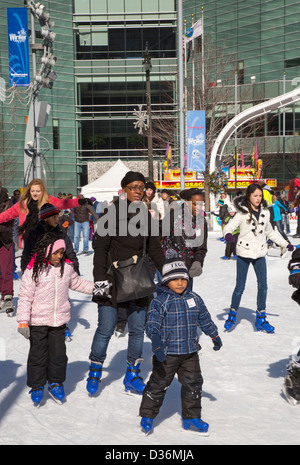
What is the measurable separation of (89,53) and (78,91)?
3.43m

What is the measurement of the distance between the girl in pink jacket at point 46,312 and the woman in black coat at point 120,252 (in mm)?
266

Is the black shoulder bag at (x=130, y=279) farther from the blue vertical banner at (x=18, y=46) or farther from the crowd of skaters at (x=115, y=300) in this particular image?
the blue vertical banner at (x=18, y=46)

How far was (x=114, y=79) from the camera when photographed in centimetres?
4884

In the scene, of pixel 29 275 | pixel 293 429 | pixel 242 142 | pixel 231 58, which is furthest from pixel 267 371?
pixel 231 58

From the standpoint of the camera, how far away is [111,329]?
439 cm

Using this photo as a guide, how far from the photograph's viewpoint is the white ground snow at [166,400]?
11.8 ft

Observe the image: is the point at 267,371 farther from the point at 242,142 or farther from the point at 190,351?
the point at 242,142

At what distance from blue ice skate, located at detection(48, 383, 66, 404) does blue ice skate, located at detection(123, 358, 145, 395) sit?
54 cm

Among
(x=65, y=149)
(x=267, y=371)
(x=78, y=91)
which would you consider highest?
(x=78, y=91)

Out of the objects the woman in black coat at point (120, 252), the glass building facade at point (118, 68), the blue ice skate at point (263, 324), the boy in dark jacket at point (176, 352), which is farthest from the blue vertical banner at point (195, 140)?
the glass building facade at point (118, 68)

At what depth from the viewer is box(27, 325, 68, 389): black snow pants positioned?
13.6 ft

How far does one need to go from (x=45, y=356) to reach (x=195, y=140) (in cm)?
1535

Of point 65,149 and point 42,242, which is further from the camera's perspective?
point 65,149
